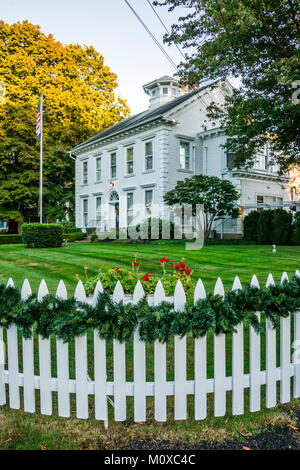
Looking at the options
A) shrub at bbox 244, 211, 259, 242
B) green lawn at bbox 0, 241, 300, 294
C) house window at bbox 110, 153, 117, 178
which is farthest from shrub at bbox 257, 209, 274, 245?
house window at bbox 110, 153, 117, 178

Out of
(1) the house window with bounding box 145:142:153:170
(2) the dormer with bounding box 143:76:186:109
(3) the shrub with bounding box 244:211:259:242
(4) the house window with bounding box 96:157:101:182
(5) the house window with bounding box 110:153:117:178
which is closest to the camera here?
(3) the shrub with bounding box 244:211:259:242

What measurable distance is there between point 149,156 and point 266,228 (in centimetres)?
827

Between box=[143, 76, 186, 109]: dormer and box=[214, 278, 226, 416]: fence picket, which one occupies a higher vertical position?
box=[143, 76, 186, 109]: dormer

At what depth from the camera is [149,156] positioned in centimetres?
1950

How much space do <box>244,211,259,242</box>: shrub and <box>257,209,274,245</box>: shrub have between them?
736mm

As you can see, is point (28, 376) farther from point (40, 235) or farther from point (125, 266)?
point (40, 235)

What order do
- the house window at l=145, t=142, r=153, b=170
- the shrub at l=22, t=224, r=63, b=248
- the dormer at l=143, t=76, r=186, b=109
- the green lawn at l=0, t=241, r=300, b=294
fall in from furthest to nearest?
the dormer at l=143, t=76, r=186, b=109, the house window at l=145, t=142, r=153, b=170, the shrub at l=22, t=224, r=63, b=248, the green lawn at l=0, t=241, r=300, b=294

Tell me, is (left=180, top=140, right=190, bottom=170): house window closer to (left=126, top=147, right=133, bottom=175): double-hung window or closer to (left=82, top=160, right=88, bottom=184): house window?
(left=126, top=147, right=133, bottom=175): double-hung window

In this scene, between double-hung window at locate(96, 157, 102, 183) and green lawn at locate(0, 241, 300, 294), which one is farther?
double-hung window at locate(96, 157, 102, 183)

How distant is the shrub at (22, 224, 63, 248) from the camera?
13133 millimetres

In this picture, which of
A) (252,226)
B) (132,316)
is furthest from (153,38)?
(252,226)

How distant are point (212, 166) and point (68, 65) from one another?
55.7 ft

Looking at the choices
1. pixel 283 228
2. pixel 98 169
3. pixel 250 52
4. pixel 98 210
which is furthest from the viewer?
pixel 98 169

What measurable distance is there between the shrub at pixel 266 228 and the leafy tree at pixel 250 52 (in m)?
5.36
